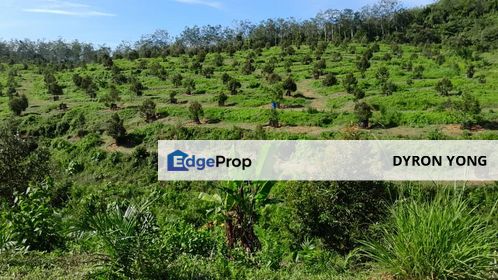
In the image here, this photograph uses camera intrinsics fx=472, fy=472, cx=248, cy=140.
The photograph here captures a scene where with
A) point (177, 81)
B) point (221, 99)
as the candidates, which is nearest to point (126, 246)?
point (221, 99)

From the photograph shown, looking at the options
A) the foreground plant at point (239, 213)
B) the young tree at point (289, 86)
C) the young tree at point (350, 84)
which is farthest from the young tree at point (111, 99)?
the foreground plant at point (239, 213)

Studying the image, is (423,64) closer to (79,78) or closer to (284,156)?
(284,156)

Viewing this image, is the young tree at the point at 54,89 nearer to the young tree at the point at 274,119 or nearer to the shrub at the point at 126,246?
the young tree at the point at 274,119

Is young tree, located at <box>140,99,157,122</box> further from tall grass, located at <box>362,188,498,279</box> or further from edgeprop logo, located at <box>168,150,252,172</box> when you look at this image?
tall grass, located at <box>362,188,498,279</box>

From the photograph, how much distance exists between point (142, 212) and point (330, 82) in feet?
84.8

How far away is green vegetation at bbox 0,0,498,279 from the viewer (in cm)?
318

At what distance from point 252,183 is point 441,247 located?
143 inches

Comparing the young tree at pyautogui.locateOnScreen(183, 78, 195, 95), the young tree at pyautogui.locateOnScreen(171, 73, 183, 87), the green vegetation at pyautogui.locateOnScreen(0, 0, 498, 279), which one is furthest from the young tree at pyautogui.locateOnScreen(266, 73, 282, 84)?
the young tree at pyautogui.locateOnScreen(171, 73, 183, 87)

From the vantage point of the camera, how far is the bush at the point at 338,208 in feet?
27.3

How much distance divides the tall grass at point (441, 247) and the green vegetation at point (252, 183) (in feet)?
0.03

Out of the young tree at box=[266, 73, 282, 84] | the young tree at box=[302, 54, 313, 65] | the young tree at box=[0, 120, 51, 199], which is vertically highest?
the young tree at box=[302, 54, 313, 65]

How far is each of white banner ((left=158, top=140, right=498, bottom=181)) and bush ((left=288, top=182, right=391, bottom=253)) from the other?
21 centimetres

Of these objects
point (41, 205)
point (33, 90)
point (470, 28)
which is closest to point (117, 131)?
point (33, 90)

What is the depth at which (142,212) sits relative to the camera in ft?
11.0
